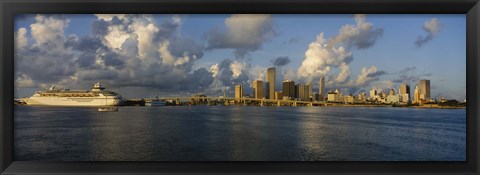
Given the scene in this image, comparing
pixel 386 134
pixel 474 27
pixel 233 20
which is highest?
pixel 233 20

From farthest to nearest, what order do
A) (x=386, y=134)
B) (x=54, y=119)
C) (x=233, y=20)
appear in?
(x=54, y=119) < (x=386, y=134) < (x=233, y=20)

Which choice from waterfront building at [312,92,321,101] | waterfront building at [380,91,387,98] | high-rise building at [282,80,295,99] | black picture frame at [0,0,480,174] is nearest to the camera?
black picture frame at [0,0,480,174]

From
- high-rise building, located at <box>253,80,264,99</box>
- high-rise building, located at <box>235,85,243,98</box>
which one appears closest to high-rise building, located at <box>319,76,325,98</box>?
high-rise building, located at <box>253,80,264,99</box>

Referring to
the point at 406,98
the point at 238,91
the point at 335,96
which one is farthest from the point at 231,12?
the point at 406,98

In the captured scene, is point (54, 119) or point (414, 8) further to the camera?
point (54, 119)

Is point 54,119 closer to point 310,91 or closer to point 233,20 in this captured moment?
point 310,91

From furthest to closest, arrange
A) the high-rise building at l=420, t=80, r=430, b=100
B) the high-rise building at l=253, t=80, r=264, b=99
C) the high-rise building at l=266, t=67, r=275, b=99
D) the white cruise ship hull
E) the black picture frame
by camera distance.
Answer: the white cruise ship hull < the high-rise building at l=420, t=80, r=430, b=100 < the high-rise building at l=253, t=80, r=264, b=99 < the high-rise building at l=266, t=67, r=275, b=99 < the black picture frame

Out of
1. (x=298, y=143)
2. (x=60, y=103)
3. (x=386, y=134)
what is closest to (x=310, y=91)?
(x=298, y=143)

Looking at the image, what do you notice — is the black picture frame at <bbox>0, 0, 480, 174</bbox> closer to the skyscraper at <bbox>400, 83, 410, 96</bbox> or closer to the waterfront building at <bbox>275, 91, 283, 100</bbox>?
the waterfront building at <bbox>275, 91, 283, 100</bbox>
